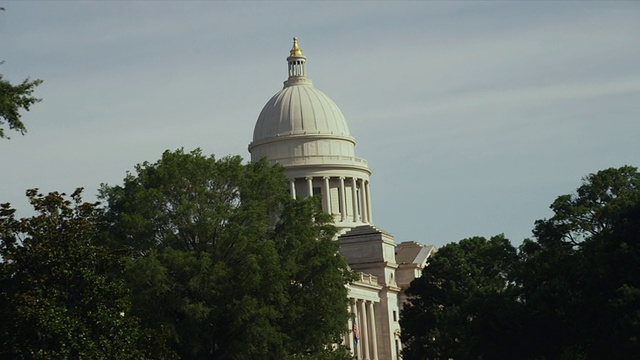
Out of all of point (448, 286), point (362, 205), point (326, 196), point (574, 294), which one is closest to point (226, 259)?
point (574, 294)

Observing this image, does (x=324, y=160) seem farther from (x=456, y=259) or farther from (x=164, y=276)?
(x=164, y=276)

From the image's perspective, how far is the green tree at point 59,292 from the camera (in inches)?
2382

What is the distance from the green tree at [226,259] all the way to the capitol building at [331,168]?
82326 millimetres

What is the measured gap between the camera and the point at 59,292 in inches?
2437

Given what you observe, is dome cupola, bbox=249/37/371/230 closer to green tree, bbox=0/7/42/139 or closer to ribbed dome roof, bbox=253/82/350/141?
ribbed dome roof, bbox=253/82/350/141

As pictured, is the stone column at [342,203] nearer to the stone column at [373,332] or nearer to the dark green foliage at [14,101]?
the stone column at [373,332]

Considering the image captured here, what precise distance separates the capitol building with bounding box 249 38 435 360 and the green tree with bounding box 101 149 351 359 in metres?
82.3

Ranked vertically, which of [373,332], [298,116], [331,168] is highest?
[298,116]

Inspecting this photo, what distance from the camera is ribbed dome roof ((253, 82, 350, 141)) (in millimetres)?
188375

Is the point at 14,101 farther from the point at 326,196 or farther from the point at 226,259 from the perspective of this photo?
the point at 326,196

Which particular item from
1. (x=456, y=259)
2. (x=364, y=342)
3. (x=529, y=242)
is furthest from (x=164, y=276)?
(x=364, y=342)

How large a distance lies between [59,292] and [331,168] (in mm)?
125229

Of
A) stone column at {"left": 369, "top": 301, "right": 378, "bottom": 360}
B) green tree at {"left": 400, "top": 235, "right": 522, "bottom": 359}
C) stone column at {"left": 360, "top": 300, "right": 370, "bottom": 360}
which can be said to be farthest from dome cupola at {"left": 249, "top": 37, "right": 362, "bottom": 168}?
green tree at {"left": 400, "top": 235, "right": 522, "bottom": 359}

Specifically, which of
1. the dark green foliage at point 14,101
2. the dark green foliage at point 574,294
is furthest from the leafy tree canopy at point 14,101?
the dark green foliage at point 574,294
